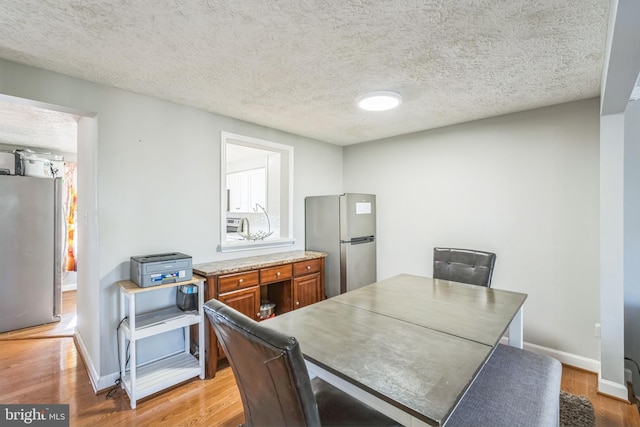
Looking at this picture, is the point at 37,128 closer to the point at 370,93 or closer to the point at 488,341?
the point at 370,93

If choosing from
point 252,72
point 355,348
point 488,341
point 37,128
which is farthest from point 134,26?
point 37,128

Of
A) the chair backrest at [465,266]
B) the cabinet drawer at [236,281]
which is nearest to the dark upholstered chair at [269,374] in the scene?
the cabinet drawer at [236,281]

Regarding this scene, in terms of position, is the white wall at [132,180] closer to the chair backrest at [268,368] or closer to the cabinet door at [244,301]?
the cabinet door at [244,301]

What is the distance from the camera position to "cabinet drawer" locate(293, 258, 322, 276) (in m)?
2.99

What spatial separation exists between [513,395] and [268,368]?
3.84 feet

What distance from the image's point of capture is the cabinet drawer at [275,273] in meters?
2.68

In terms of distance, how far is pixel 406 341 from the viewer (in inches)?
50.4

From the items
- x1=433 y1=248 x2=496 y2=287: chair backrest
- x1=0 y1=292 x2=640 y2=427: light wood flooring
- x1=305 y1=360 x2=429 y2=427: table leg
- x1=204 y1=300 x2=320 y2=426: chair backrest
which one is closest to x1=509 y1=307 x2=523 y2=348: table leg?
x1=433 y1=248 x2=496 y2=287: chair backrest

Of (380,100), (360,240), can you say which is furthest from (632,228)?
(360,240)

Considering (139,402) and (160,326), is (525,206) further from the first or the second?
(139,402)

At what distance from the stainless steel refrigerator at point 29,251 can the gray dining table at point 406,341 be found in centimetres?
370

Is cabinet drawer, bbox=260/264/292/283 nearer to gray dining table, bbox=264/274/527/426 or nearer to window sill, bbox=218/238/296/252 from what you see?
window sill, bbox=218/238/296/252

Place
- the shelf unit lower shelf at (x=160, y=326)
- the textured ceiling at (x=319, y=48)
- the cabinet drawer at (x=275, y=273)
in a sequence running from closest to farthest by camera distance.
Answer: the textured ceiling at (x=319, y=48)
the shelf unit lower shelf at (x=160, y=326)
the cabinet drawer at (x=275, y=273)

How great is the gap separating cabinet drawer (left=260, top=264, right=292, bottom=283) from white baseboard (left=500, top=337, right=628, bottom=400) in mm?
2173
